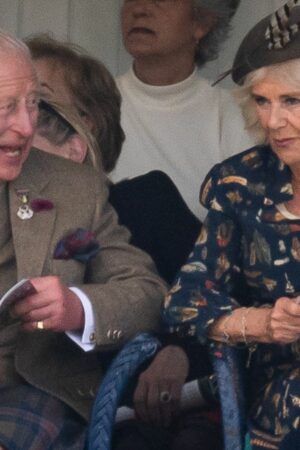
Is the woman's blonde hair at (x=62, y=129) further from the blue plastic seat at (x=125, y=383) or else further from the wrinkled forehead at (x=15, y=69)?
the blue plastic seat at (x=125, y=383)

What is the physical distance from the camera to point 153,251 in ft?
13.4

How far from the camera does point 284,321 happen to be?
337 centimetres

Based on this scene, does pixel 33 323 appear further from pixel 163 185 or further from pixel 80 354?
pixel 163 185

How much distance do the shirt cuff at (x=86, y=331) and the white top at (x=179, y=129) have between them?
4.75ft

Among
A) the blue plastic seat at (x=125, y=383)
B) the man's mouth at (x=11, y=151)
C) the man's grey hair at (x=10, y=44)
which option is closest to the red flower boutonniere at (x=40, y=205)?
the man's mouth at (x=11, y=151)

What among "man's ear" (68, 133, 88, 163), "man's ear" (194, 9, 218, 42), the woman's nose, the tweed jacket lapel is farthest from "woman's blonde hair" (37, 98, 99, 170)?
"man's ear" (194, 9, 218, 42)

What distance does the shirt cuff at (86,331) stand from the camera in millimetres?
3623

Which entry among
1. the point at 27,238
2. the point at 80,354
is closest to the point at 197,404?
the point at 80,354

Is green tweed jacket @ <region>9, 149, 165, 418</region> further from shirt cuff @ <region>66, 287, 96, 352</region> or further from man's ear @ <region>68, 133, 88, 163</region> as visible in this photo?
man's ear @ <region>68, 133, 88, 163</region>

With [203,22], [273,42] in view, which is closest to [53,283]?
[273,42]

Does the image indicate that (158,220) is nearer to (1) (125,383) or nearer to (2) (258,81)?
(2) (258,81)

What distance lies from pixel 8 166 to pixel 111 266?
1.21ft

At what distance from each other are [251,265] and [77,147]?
0.81 meters

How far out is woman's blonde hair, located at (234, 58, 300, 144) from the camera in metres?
3.54
